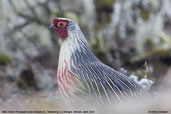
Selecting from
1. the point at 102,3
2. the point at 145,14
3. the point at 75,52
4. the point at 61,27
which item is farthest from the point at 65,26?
the point at 102,3

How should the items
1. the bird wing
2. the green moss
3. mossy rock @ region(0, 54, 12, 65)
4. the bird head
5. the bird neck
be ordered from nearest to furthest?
the bird wing → the bird neck → the bird head → the green moss → mossy rock @ region(0, 54, 12, 65)

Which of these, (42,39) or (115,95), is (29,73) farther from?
(115,95)

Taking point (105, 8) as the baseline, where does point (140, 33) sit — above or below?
below

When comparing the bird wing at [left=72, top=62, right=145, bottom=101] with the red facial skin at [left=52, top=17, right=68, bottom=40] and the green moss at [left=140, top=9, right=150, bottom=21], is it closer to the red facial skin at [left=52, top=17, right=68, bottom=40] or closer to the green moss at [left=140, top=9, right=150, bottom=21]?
the red facial skin at [left=52, top=17, right=68, bottom=40]

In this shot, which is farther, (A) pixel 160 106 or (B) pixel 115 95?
(B) pixel 115 95

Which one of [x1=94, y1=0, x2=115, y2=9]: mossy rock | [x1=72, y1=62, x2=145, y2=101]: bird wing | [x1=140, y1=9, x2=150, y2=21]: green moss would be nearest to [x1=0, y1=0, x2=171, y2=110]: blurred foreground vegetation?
[x1=140, y1=9, x2=150, y2=21]: green moss

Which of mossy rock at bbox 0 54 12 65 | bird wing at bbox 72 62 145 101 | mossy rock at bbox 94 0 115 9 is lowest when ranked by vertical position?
bird wing at bbox 72 62 145 101

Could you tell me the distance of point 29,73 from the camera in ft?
29.9

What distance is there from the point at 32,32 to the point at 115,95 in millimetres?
6778

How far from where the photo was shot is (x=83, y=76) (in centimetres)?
464

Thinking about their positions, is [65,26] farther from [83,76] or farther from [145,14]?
[145,14]

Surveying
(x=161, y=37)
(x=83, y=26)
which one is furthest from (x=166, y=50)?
(x=83, y=26)

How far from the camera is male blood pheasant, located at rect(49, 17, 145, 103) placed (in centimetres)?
458

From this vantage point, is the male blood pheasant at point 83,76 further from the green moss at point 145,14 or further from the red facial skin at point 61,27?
the green moss at point 145,14
